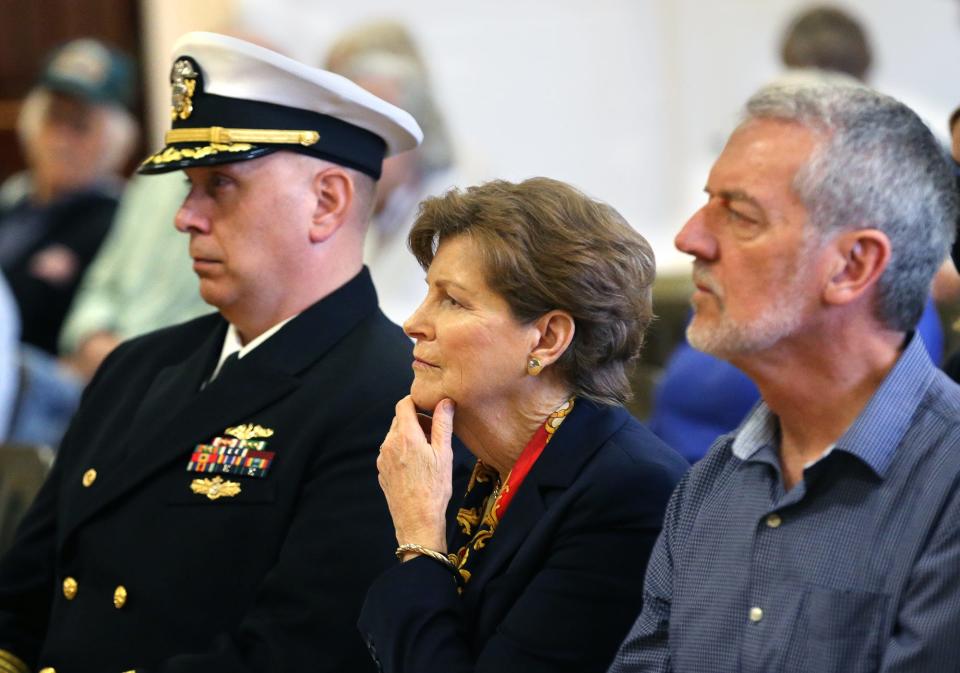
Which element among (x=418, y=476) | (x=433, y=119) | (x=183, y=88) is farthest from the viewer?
(x=433, y=119)

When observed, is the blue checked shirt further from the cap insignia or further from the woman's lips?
the cap insignia

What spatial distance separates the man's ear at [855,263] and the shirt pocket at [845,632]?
33 centimetres

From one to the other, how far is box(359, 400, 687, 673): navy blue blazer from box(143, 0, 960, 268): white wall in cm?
402

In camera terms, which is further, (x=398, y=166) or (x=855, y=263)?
(x=398, y=166)

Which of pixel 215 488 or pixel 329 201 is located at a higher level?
pixel 329 201

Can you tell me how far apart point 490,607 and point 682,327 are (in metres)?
2.39

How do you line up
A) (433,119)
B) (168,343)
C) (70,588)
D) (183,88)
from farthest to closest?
(433,119) → (168,343) → (183,88) → (70,588)

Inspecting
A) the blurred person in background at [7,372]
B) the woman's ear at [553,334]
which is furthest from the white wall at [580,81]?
the woman's ear at [553,334]

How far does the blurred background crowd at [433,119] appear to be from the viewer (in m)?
4.15

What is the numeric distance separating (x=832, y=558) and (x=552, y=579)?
387 millimetres

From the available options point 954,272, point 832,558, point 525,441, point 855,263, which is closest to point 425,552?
point 525,441

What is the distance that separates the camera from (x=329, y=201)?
2.46 meters

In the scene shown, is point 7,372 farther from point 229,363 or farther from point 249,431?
point 249,431

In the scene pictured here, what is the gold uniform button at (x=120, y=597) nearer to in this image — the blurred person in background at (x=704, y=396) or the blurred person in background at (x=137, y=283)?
the blurred person in background at (x=704, y=396)
